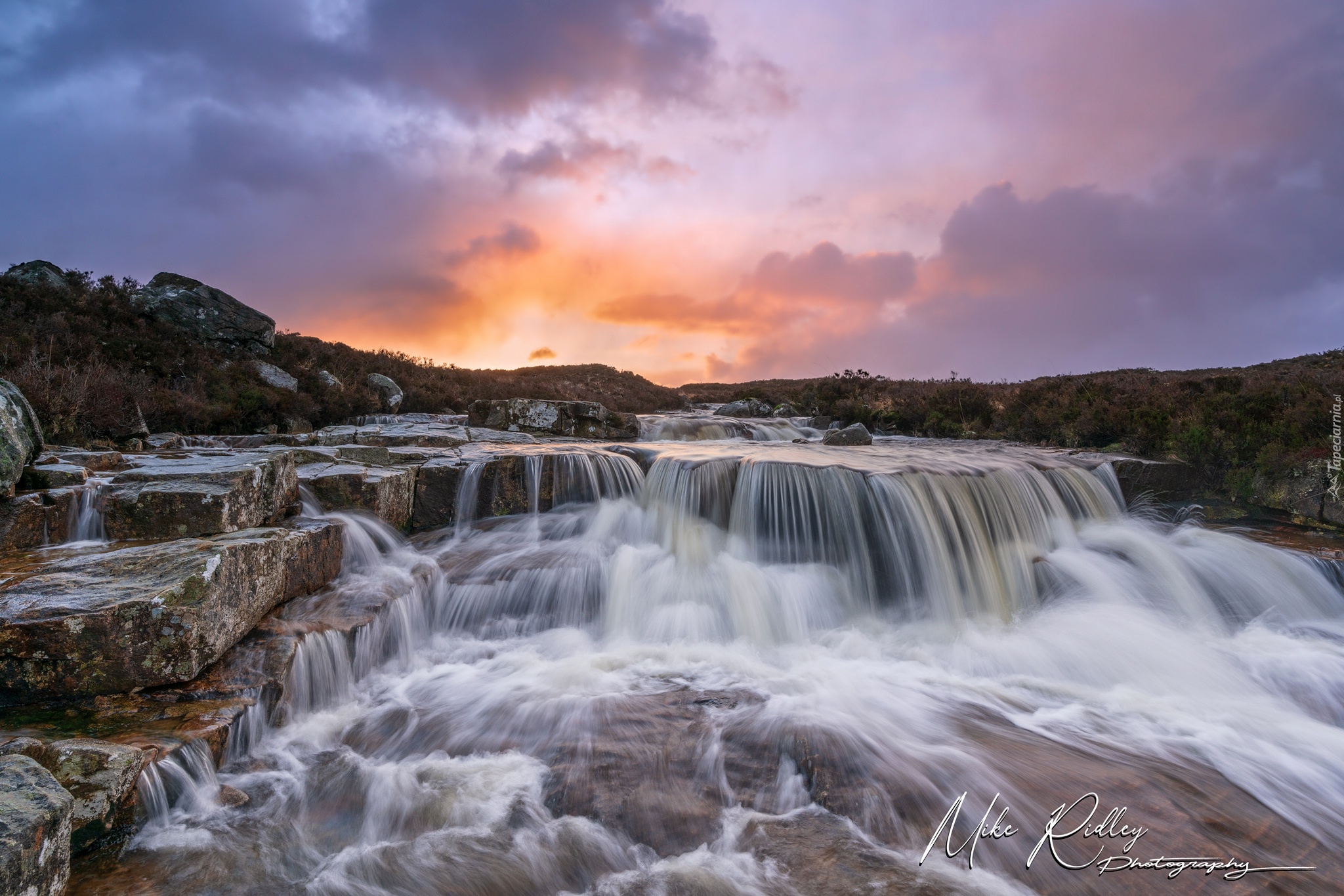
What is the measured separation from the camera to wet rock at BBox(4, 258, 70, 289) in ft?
51.9

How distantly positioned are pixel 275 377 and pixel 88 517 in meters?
12.2

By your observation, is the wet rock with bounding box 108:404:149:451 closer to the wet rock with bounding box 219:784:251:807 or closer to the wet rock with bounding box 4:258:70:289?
the wet rock with bounding box 219:784:251:807

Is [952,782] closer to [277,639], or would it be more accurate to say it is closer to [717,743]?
[717,743]

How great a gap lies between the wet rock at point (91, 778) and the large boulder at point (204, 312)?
1765 cm

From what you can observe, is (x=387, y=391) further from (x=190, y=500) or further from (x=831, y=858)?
(x=831, y=858)

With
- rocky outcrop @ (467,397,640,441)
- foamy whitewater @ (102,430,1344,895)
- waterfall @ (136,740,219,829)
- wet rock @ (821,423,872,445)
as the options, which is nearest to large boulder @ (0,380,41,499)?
foamy whitewater @ (102,430,1344,895)

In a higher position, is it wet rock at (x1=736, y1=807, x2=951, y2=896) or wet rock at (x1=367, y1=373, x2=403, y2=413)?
wet rock at (x1=367, y1=373, x2=403, y2=413)

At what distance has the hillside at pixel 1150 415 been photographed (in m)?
8.56

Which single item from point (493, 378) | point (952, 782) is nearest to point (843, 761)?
point (952, 782)

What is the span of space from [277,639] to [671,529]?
483 centimetres

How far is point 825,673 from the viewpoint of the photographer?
17.3ft

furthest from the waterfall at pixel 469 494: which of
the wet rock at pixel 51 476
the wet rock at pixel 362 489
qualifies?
the wet rock at pixel 51 476

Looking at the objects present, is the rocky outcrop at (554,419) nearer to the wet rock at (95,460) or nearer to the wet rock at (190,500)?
the wet rock at (95,460)

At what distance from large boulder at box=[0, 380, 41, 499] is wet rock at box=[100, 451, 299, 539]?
1.82 feet
